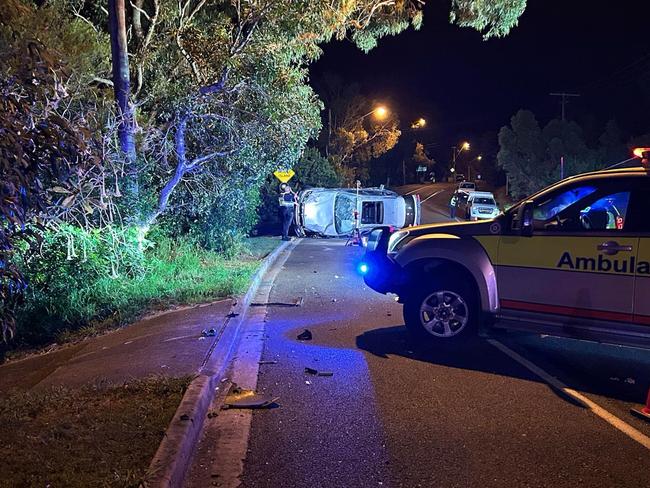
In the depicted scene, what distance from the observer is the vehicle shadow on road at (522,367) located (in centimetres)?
601

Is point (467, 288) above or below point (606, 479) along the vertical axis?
above

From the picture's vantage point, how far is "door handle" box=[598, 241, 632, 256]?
6.03m

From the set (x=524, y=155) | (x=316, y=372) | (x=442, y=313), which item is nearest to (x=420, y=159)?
(x=524, y=155)

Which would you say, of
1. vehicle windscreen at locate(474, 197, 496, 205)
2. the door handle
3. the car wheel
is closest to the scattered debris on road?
the car wheel

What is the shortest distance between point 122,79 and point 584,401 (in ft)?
32.0

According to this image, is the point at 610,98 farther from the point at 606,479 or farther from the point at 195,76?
the point at 606,479

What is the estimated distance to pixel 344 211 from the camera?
23.6m

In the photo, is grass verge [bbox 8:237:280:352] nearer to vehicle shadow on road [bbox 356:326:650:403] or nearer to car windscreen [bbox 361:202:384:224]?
vehicle shadow on road [bbox 356:326:650:403]

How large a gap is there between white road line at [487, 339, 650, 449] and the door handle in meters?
1.36

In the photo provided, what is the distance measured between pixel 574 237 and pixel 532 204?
1.89 ft

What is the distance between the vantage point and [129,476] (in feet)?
12.2

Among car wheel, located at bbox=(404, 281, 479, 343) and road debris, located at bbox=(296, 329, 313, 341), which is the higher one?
car wheel, located at bbox=(404, 281, 479, 343)

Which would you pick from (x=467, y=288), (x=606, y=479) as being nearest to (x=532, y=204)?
(x=467, y=288)

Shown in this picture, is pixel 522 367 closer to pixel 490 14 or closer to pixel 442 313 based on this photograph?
pixel 442 313
